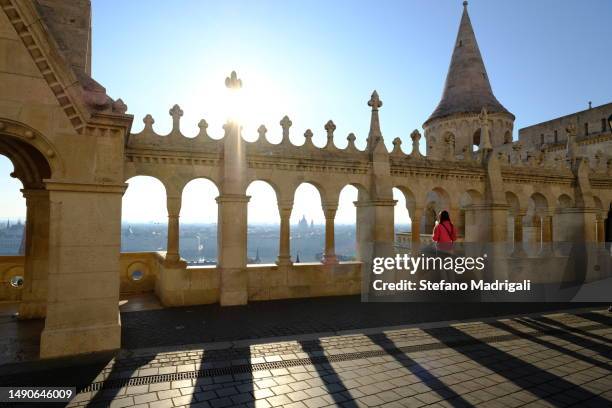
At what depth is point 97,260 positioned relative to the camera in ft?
19.4

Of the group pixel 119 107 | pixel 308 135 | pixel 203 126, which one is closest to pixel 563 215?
pixel 308 135

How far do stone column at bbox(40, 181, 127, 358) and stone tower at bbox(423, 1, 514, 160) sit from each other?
19937 millimetres

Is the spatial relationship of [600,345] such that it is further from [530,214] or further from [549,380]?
[530,214]

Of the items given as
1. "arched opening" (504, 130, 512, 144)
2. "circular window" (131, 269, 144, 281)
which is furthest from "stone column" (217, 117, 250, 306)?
"arched opening" (504, 130, 512, 144)

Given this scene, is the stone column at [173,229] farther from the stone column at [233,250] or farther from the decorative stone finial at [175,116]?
the decorative stone finial at [175,116]

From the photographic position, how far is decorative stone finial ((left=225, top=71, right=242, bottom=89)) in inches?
370

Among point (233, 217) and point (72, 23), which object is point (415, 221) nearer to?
point (233, 217)

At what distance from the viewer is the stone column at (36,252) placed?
302 inches

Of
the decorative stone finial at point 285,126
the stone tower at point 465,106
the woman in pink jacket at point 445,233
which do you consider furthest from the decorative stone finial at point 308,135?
the stone tower at point 465,106

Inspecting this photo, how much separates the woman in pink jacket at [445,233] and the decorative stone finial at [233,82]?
20.7ft

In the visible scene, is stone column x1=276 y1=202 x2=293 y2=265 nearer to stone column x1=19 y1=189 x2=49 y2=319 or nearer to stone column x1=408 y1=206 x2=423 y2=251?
stone column x1=408 y1=206 x2=423 y2=251

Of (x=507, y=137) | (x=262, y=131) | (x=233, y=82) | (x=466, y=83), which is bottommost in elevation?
(x=262, y=131)

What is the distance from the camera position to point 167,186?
30.1 ft

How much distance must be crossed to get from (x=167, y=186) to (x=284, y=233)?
340cm
